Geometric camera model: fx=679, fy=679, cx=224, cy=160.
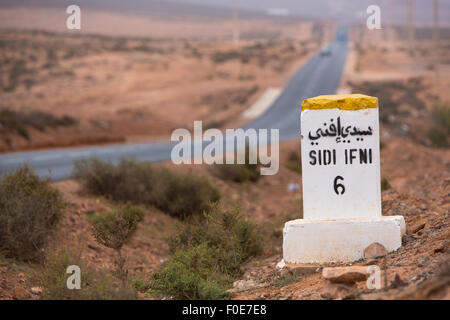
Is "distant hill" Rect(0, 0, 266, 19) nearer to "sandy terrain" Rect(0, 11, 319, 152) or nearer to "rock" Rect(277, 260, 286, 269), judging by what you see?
"sandy terrain" Rect(0, 11, 319, 152)

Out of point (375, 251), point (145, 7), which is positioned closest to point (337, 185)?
point (375, 251)

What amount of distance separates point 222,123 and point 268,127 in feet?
16.0

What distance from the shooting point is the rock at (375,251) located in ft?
28.9

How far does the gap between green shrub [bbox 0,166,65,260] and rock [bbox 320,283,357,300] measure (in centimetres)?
480

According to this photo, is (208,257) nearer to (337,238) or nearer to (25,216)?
(337,238)

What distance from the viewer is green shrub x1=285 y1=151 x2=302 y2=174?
22.6 m

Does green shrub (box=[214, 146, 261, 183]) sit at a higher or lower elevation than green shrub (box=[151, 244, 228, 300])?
lower

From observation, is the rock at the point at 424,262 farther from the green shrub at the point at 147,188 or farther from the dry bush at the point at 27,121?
the dry bush at the point at 27,121

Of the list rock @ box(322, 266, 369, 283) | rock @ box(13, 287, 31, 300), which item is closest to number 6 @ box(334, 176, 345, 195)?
rock @ box(322, 266, 369, 283)

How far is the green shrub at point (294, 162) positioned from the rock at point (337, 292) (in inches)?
609

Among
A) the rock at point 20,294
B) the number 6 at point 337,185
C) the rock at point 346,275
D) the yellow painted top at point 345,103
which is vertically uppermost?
the yellow painted top at point 345,103

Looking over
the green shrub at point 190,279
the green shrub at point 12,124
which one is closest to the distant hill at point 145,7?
A: the green shrub at point 12,124

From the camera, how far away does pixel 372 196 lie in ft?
30.2

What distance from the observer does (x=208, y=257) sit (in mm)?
9227
